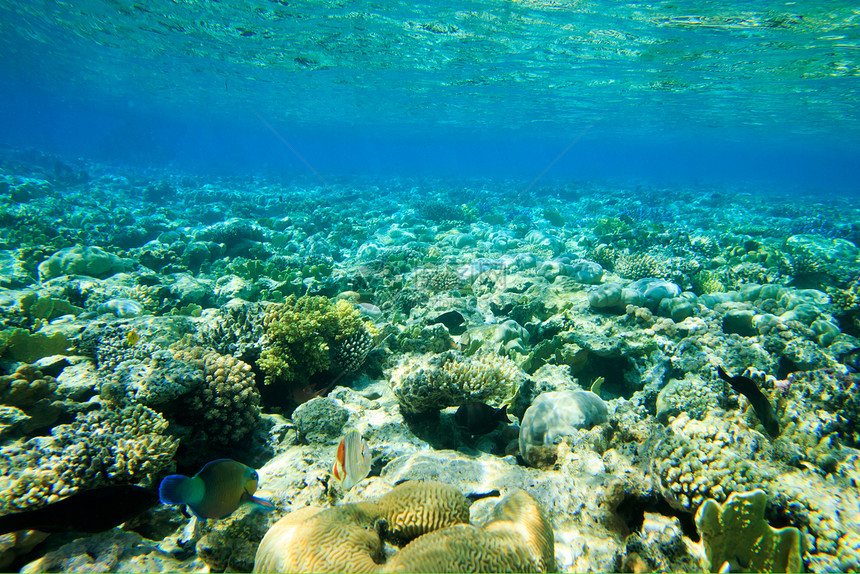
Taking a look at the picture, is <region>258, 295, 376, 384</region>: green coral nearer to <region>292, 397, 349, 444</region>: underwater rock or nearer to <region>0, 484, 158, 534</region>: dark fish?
<region>292, 397, 349, 444</region>: underwater rock

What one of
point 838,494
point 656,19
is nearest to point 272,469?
point 838,494

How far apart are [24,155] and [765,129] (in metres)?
80.4

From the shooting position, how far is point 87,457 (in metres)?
2.90

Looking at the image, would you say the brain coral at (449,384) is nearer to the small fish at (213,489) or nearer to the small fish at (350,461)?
the small fish at (350,461)

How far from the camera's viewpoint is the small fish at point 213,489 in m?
2.23

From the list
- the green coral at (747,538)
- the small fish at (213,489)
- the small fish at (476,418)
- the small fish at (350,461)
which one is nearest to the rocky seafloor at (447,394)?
the green coral at (747,538)

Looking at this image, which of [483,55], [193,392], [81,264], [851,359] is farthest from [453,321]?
[483,55]

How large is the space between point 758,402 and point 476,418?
2.81m

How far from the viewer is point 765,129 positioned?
1689 inches

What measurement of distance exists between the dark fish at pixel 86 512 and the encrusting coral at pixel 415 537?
1371 mm

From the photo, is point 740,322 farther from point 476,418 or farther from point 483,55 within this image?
point 483,55

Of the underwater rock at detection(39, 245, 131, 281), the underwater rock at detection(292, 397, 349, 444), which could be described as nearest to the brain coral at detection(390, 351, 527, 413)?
the underwater rock at detection(292, 397, 349, 444)

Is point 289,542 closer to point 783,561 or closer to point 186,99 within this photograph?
point 783,561

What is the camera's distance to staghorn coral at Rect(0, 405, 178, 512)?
2674 mm
